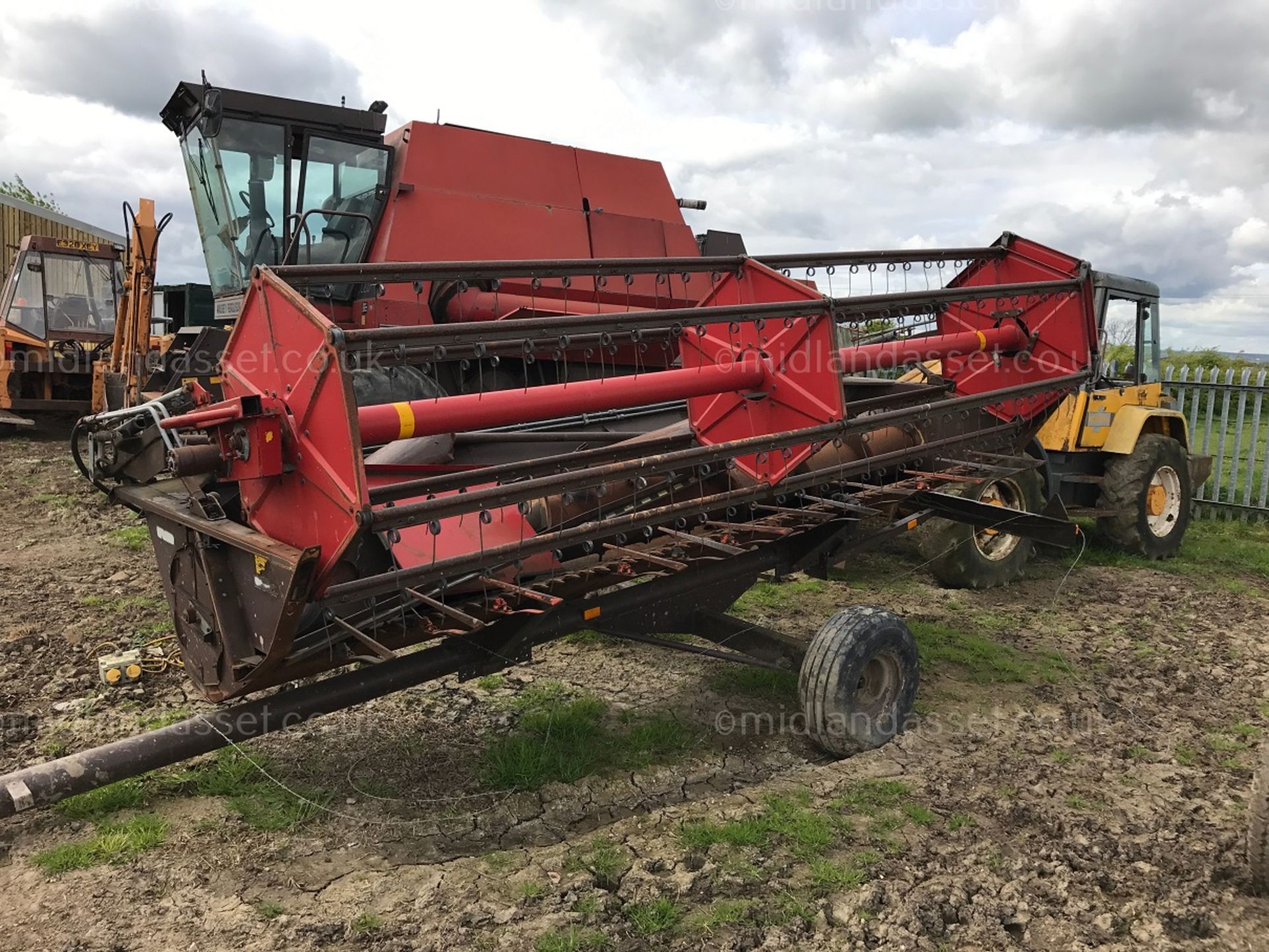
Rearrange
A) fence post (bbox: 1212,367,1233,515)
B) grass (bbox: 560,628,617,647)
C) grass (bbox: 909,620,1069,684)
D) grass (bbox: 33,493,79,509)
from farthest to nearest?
1. fence post (bbox: 1212,367,1233,515)
2. grass (bbox: 33,493,79,509)
3. grass (bbox: 560,628,617,647)
4. grass (bbox: 909,620,1069,684)

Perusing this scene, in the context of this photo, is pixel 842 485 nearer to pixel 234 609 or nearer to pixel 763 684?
pixel 763 684

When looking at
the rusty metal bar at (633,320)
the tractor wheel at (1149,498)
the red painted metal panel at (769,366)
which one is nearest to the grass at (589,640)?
the red painted metal panel at (769,366)

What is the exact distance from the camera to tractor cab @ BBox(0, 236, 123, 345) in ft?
41.9

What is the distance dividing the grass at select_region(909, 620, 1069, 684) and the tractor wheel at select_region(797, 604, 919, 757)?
2.88 ft

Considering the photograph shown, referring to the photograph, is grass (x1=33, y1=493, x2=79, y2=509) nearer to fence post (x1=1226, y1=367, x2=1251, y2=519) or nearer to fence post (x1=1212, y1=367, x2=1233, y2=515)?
fence post (x1=1212, y1=367, x2=1233, y2=515)

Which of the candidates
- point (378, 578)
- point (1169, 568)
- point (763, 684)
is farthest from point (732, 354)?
point (1169, 568)

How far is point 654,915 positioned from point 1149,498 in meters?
6.45

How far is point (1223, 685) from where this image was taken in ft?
16.1

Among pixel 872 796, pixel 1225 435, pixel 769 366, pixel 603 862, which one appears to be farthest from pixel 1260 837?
pixel 1225 435

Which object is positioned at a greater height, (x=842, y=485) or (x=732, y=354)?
(x=732, y=354)

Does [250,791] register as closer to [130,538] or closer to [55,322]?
[130,538]

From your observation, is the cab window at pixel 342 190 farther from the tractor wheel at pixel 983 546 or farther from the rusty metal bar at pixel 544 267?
the tractor wheel at pixel 983 546

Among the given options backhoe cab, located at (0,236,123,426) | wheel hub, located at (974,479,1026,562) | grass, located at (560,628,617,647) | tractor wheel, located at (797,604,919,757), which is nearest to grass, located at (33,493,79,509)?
backhoe cab, located at (0,236,123,426)

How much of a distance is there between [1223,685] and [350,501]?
183 inches
